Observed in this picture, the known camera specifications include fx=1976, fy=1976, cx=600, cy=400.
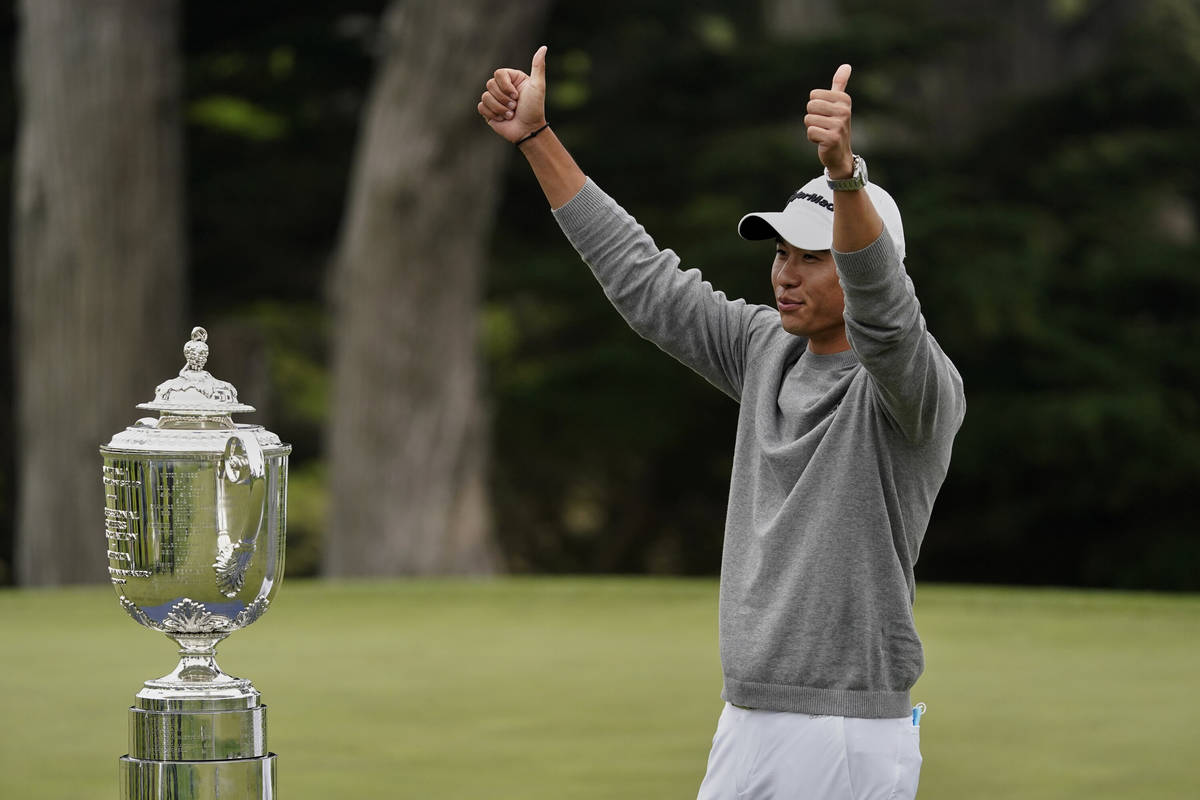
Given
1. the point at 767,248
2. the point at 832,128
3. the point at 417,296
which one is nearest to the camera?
the point at 832,128

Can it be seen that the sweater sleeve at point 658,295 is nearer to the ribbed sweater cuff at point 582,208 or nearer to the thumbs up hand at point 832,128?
the ribbed sweater cuff at point 582,208

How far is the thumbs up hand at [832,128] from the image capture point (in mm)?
2270

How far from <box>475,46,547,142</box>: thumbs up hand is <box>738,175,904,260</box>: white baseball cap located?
378mm

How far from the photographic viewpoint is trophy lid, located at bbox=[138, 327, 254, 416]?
8.43 feet

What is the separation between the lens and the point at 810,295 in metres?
2.57

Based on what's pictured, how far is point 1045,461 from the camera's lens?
1299 centimetres

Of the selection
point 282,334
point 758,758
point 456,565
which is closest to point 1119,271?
point 456,565

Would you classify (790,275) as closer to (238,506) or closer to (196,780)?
(238,506)

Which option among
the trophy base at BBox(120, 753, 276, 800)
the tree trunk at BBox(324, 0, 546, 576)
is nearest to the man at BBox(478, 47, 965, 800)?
the trophy base at BBox(120, 753, 276, 800)

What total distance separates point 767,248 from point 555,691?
8636mm

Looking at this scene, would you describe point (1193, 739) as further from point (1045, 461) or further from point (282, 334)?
point (282, 334)

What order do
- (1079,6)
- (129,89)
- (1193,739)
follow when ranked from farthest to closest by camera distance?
(1079,6) → (129,89) → (1193,739)

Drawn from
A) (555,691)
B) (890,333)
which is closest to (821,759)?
(890,333)

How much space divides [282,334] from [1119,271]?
765 cm
